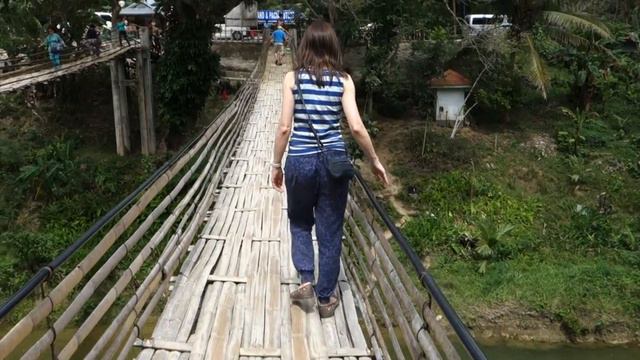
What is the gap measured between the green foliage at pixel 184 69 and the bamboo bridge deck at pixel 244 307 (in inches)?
367

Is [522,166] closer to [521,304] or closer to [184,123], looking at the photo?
[521,304]

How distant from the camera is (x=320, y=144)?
294 cm

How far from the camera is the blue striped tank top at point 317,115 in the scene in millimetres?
2869

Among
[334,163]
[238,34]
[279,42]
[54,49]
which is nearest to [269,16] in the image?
[238,34]

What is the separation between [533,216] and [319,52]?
34.3ft

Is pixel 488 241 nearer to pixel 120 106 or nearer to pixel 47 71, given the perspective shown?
pixel 47 71

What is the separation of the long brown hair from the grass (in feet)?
27.0

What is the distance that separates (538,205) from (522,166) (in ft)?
4.69

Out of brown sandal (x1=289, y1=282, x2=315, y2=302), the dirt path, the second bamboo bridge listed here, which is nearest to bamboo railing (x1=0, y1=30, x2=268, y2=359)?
the second bamboo bridge

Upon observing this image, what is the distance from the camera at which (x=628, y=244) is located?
38.5 ft

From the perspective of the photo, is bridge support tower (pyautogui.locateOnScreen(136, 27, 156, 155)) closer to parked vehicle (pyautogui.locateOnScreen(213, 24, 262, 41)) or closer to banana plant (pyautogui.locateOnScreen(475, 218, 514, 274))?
banana plant (pyautogui.locateOnScreen(475, 218, 514, 274))

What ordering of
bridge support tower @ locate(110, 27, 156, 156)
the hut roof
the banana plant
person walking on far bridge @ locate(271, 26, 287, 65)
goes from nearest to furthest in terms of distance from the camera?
the banana plant → bridge support tower @ locate(110, 27, 156, 156) → the hut roof → person walking on far bridge @ locate(271, 26, 287, 65)

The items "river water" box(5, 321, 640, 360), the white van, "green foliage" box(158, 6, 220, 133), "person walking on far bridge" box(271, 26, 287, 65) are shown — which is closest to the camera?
"river water" box(5, 321, 640, 360)

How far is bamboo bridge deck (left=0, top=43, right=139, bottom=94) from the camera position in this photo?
1023 centimetres
